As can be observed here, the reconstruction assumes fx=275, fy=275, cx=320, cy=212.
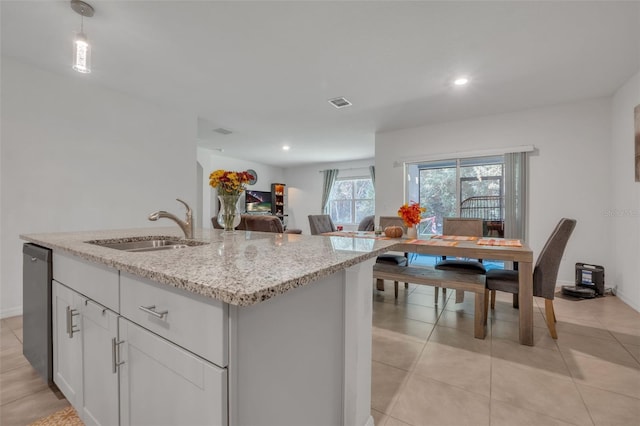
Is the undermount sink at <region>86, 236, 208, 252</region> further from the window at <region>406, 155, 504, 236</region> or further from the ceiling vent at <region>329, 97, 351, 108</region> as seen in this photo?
the window at <region>406, 155, 504, 236</region>

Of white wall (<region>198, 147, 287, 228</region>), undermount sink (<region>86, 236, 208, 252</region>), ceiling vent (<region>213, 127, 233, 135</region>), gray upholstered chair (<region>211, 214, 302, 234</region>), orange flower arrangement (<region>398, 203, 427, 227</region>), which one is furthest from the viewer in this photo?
white wall (<region>198, 147, 287, 228</region>)

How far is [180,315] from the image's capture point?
72 cm

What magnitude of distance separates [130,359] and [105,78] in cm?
322

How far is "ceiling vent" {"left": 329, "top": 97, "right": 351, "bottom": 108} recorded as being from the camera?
3508 millimetres

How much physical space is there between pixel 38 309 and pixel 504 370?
2725mm

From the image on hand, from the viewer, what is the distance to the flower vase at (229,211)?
1804 millimetres

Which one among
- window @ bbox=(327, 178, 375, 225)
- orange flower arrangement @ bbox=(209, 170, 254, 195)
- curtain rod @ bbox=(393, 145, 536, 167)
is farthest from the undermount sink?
window @ bbox=(327, 178, 375, 225)

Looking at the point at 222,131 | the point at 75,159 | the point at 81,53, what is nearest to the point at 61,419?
the point at 81,53

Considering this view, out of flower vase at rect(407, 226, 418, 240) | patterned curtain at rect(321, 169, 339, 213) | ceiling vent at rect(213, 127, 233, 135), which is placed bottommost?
flower vase at rect(407, 226, 418, 240)

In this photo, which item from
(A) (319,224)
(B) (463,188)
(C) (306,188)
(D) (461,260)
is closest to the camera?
(D) (461,260)

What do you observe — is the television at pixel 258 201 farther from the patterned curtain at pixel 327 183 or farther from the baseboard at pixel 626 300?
the baseboard at pixel 626 300

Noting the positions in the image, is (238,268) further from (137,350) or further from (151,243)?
(151,243)

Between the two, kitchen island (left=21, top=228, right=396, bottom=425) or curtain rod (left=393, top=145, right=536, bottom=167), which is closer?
kitchen island (left=21, top=228, right=396, bottom=425)

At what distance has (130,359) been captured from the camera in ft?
2.90
